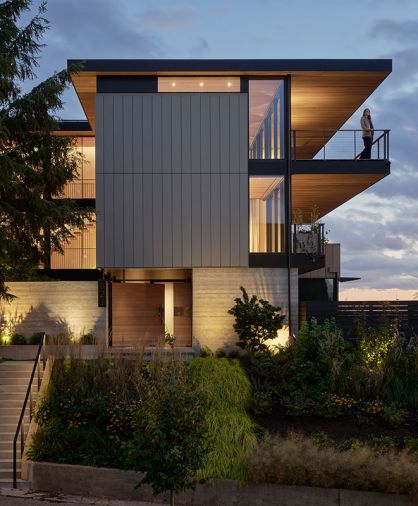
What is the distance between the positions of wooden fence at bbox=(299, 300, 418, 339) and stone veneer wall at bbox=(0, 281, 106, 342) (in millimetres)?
6652

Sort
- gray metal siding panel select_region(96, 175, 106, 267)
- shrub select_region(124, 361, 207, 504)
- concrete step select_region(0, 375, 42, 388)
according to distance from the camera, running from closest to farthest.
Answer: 1. shrub select_region(124, 361, 207, 504)
2. concrete step select_region(0, 375, 42, 388)
3. gray metal siding panel select_region(96, 175, 106, 267)

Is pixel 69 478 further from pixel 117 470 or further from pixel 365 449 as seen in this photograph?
pixel 365 449

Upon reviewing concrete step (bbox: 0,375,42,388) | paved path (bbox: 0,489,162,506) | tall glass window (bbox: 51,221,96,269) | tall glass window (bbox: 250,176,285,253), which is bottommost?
paved path (bbox: 0,489,162,506)

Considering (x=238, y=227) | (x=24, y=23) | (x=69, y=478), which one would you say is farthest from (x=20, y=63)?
(x=69, y=478)

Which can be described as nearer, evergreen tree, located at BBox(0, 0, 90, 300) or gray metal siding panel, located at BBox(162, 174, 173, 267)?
evergreen tree, located at BBox(0, 0, 90, 300)

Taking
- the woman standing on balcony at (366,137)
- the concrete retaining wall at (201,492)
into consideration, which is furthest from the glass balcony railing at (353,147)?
the concrete retaining wall at (201,492)

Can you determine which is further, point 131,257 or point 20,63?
point 131,257

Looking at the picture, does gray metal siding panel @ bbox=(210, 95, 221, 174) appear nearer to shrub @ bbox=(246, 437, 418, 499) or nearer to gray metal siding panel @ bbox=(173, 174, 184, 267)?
gray metal siding panel @ bbox=(173, 174, 184, 267)

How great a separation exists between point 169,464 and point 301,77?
13696 millimetres

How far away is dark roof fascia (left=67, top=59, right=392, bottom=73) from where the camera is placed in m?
18.9

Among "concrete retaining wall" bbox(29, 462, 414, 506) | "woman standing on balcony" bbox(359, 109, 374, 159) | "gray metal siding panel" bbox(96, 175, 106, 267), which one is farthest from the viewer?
"woman standing on balcony" bbox(359, 109, 374, 159)

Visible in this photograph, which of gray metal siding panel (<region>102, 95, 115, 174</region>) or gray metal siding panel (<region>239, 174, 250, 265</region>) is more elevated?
gray metal siding panel (<region>102, 95, 115, 174</region>)

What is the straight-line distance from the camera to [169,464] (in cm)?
911

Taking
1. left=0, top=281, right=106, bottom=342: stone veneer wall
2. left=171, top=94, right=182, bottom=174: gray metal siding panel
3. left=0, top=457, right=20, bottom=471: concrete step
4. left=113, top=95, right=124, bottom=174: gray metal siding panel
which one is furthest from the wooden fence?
left=0, top=457, right=20, bottom=471: concrete step
